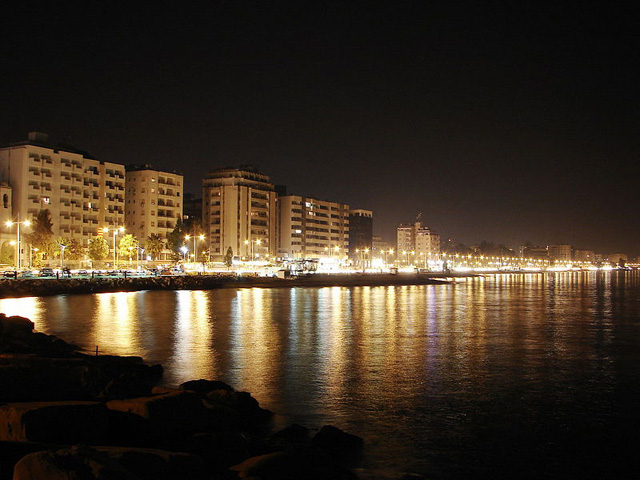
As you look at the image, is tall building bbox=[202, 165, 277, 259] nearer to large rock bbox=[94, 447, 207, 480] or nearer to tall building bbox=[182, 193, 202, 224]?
tall building bbox=[182, 193, 202, 224]

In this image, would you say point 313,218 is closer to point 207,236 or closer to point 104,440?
point 207,236

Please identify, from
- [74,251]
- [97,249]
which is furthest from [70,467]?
[97,249]

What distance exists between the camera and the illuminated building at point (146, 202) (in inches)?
4865

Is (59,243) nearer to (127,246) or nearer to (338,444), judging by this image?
(127,246)

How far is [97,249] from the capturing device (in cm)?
10119

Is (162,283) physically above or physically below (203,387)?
above

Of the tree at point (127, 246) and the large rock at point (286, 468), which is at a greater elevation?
the tree at point (127, 246)

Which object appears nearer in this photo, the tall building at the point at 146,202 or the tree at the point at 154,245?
the tree at the point at 154,245

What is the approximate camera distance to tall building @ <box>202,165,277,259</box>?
490 ft

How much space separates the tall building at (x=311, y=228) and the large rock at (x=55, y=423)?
155552mm

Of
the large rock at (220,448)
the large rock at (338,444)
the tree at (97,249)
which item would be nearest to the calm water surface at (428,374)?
the large rock at (338,444)

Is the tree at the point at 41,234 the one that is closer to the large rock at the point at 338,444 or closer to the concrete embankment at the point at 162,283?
the concrete embankment at the point at 162,283

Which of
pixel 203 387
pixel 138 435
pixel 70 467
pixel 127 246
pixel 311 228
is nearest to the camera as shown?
pixel 70 467

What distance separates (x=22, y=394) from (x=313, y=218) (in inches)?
6395
